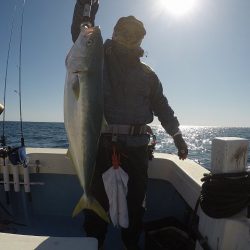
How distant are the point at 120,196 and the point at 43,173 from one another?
5.93 ft

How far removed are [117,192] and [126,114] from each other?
30.4 inches

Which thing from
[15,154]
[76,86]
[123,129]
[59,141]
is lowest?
[59,141]

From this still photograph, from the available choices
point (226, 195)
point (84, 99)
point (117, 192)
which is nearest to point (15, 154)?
point (117, 192)

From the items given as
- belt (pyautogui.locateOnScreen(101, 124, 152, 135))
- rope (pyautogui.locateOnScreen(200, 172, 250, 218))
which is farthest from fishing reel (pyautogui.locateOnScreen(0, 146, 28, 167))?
rope (pyautogui.locateOnScreen(200, 172, 250, 218))

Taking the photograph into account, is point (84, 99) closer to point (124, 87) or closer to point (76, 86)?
point (76, 86)

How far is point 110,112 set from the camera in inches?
132

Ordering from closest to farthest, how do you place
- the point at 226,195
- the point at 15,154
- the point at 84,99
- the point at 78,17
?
the point at 226,195 → the point at 84,99 → the point at 78,17 → the point at 15,154

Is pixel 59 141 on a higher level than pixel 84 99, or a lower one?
lower

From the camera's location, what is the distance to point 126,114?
3.38 meters

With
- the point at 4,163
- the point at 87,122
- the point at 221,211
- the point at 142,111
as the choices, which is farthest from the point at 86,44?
the point at 4,163

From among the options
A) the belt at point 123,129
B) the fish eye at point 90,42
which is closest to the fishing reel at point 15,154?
the belt at point 123,129

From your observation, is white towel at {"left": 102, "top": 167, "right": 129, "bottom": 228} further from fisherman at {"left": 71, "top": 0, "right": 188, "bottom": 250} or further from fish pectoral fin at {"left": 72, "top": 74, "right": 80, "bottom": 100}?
fish pectoral fin at {"left": 72, "top": 74, "right": 80, "bottom": 100}

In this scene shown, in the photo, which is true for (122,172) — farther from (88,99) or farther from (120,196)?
(88,99)

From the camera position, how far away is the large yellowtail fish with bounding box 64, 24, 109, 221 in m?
2.59
